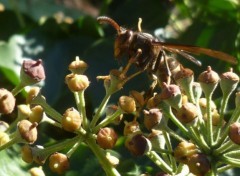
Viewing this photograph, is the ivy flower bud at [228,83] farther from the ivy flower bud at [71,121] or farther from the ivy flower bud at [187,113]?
the ivy flower bud at [71,121]

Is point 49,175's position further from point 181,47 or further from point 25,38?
point 25,38

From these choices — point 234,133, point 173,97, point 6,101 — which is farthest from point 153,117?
point 6,101

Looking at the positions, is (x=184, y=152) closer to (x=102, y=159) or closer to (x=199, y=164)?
(x=199, y=164)

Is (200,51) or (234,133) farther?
(200,51)

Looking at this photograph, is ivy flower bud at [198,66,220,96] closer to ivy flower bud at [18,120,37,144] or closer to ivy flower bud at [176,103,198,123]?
ivy flower bud at [176,103,198,123]

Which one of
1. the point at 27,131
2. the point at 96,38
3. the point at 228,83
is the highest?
the point at 228,83

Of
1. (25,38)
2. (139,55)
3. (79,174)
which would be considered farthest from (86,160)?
(25,38)
